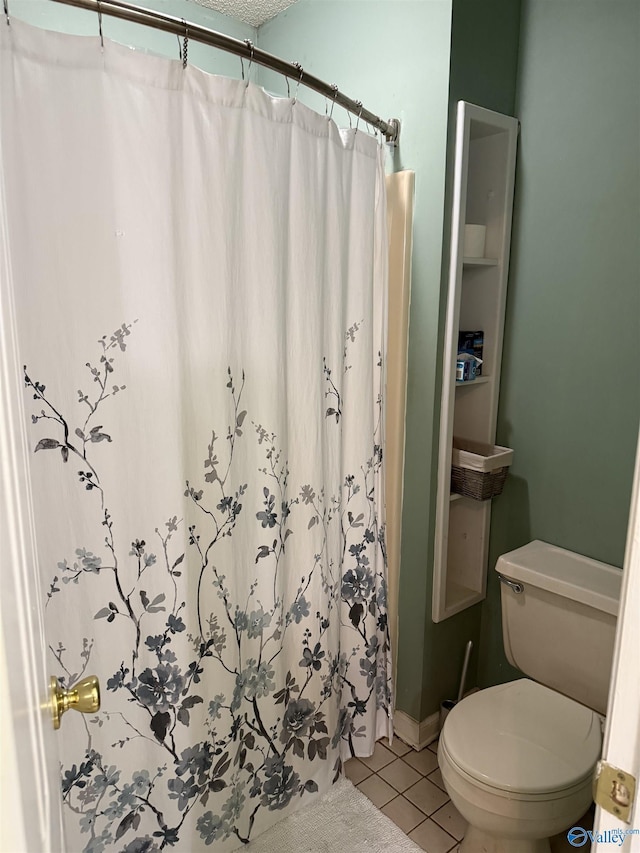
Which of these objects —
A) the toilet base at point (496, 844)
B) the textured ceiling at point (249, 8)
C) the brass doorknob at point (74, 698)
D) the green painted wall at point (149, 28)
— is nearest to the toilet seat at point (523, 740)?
the toilet base at point (496, 844)

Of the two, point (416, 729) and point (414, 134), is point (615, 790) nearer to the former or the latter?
point (416, 729)

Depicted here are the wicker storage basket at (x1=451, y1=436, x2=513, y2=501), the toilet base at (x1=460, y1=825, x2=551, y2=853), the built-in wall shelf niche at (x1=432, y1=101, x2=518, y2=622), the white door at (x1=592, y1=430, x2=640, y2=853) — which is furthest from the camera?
the wicker storage basket at (x1=451, y1=436, x2=513, y2=501)

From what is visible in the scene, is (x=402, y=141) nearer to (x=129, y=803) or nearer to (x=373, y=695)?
(x=373, y=695)

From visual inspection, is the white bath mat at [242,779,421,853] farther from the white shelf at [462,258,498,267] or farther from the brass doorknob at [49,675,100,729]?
the white shelf at [462,258,498,267]

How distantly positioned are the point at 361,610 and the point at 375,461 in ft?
1.56

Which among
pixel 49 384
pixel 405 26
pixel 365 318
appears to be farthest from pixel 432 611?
pixel 405 26

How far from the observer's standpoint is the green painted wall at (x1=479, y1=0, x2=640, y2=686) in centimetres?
164

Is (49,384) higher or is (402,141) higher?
(402,141)

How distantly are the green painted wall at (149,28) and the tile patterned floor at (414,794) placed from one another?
7.45ft

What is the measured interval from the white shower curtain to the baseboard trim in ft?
1.24

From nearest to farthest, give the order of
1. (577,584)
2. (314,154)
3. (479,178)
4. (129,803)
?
Answer: (129,803) → (314,154) → (577,584) → (479,178)

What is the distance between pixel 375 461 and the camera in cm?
183

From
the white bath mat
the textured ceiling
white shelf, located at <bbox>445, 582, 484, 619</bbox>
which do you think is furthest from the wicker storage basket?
A: the textured ceiling

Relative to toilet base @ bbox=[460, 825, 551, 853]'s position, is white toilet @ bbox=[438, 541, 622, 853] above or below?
above
